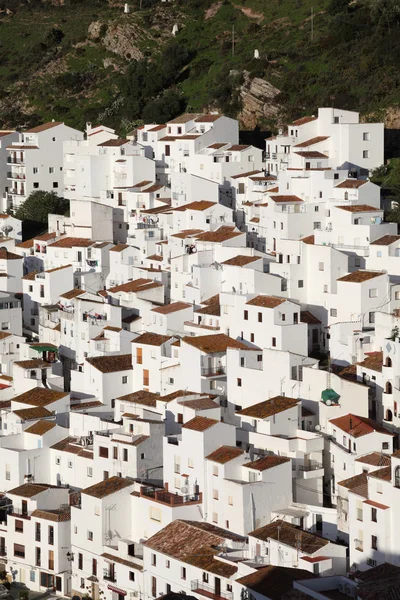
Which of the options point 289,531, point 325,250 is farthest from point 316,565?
point 325,250

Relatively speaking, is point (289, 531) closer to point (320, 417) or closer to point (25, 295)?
point (320, 417)

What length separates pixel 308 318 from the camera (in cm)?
5591

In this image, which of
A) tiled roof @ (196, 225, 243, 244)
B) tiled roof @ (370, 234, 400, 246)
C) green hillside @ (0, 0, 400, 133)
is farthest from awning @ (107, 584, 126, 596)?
green hillside @ (0, 0, 400, 133)

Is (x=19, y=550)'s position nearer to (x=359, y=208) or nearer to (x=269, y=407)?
(x=269, y=407)

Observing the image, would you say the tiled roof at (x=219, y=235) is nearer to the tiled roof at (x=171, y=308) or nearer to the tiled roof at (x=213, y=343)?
the tiled roof at (x=171, y=308)

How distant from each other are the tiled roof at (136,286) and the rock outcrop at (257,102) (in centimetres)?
1924

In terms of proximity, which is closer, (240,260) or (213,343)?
(213,343)

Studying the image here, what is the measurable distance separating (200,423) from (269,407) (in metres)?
2.69

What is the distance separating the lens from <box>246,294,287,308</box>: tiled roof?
2099 inches

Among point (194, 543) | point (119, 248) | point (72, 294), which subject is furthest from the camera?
point (119, 248)

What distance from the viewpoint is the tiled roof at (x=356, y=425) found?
1845 inches

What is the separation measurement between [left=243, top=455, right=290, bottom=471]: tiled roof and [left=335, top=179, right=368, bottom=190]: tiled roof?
16.7 m

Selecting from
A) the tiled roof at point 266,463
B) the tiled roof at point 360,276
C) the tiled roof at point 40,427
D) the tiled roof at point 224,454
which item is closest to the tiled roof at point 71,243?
the tiled roof at point 40,427

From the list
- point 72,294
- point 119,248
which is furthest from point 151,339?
point 119,248
